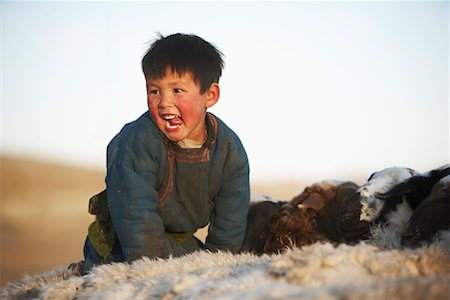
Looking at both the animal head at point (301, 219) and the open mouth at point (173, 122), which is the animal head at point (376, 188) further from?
the open mouth at point (173, 122)

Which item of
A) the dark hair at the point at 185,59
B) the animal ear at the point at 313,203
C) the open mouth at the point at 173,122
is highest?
the dark hair at the point at 185,59

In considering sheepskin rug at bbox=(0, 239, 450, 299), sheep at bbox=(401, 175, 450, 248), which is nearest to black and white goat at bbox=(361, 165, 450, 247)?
sheep at bbox=(401, 175, 450, 248)

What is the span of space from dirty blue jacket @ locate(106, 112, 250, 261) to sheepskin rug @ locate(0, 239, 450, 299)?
2.09ft

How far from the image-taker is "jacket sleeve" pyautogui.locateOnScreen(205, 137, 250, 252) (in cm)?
306

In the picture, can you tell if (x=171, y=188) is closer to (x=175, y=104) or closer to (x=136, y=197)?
(x=136, y=197)

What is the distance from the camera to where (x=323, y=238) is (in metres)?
3.28

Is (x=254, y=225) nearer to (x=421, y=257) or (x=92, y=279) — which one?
(x=92, y=279)

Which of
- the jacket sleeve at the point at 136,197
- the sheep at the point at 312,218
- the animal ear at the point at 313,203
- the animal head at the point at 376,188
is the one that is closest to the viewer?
the jacket sleeve at the point at 136,197

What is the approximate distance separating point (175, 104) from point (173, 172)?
13.7 inches

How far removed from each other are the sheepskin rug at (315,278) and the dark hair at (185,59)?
104cm

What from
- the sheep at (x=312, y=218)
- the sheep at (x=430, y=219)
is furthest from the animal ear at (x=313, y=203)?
the sheep at (x=430, y=219)

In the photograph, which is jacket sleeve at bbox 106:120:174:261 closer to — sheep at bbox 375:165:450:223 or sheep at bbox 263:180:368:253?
sheep at bbox 263:180:368:253

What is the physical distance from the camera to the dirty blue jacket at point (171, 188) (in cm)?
268

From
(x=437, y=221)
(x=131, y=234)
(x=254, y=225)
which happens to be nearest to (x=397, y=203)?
(x=437, y=221)
